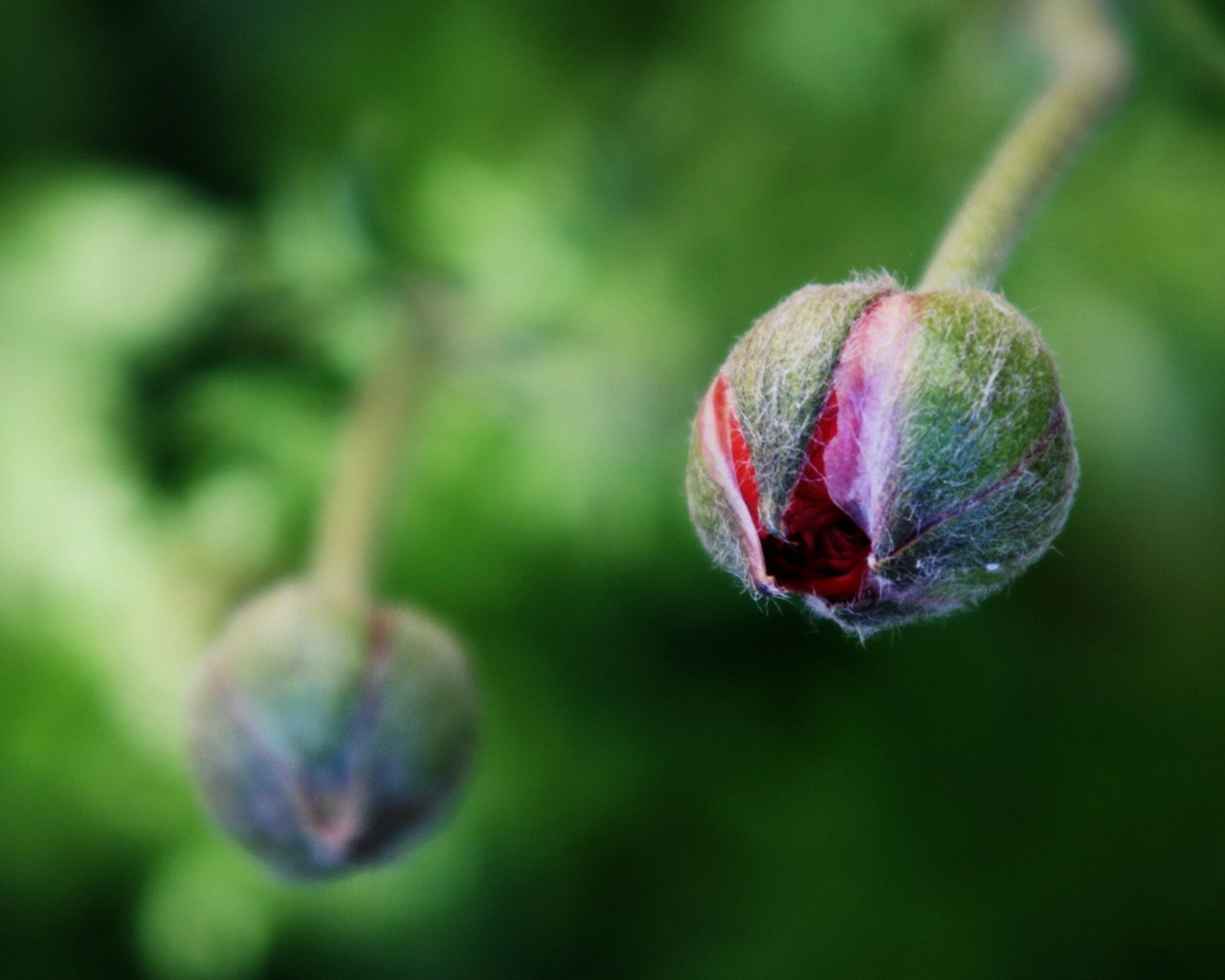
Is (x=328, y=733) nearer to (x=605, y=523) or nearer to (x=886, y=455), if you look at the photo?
(x=886, y=455)

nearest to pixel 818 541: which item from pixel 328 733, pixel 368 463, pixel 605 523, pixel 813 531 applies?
pixel 813 531

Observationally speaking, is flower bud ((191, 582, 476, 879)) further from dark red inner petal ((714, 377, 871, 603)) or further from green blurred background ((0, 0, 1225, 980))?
green blurred background ((0, 0, 1225, 980))

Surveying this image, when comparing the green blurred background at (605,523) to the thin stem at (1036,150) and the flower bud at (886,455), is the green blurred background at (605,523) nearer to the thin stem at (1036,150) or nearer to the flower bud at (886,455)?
the thin stem at (1036,150)

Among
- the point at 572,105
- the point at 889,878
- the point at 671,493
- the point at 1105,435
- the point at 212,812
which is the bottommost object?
the point at 889,878

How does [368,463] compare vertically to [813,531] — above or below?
above

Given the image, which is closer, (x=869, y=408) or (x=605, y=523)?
(x=869, y=408)

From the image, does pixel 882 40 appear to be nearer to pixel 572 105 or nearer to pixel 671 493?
pixel 572 105

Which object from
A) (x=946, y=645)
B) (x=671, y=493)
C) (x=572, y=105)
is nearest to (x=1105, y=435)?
(x=946, y=645)
